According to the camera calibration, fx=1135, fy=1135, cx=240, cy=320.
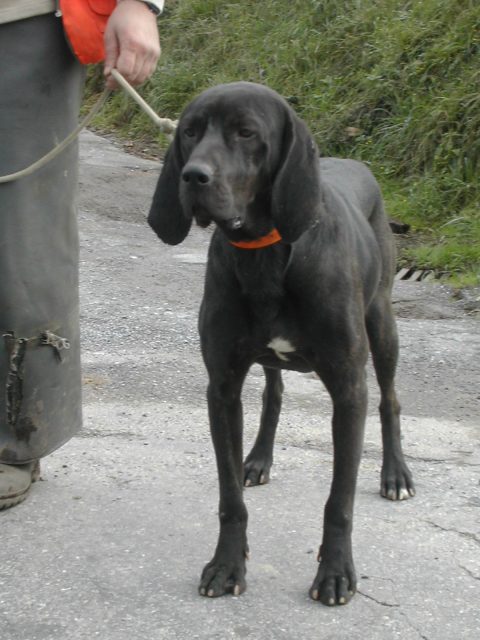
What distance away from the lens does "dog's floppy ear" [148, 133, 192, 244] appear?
3.09 m

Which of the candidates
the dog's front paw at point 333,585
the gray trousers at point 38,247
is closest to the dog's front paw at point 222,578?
the dog's front paw at point 333,585

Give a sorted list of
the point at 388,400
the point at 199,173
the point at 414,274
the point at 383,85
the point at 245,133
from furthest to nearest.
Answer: the point at 383,85, the point at 414,274, the point at 388,400, the point at 245,133, the point at 199,173

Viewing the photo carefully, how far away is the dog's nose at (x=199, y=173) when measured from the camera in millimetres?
2773

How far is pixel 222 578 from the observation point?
3143mm

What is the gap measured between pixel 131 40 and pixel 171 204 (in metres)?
0.47

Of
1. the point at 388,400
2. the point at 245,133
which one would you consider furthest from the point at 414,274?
the point at 245,133

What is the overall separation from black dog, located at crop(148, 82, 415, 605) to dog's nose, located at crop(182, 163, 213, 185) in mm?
13

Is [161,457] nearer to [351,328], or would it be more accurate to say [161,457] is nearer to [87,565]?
[87,565]

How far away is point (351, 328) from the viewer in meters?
3.11

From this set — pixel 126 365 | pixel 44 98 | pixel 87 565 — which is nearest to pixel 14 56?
pixel 44 98

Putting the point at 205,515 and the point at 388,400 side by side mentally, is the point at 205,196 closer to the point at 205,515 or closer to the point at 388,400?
the point at 205,515

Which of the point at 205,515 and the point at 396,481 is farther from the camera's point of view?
the point at 396,481

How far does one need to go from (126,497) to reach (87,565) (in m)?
0.46

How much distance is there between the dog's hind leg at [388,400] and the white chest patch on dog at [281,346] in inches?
28.8
